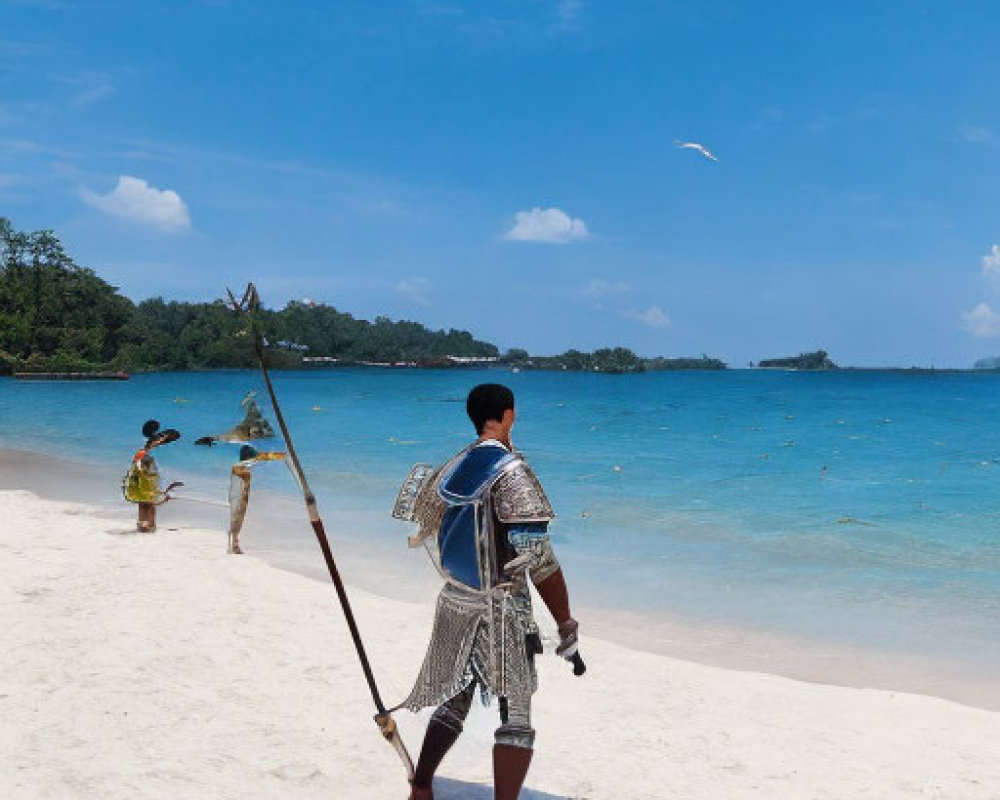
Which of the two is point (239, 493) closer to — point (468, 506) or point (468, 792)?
point (468, 792)

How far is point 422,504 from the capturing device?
4.13m

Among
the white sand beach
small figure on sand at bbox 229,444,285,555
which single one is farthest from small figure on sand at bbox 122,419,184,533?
the white sand beach

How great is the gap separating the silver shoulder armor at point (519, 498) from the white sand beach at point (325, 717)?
1.91 metres

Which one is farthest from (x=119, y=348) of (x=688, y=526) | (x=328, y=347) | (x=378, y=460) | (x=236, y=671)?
(x=236, y=671)

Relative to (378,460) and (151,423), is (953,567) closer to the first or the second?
(151,423)

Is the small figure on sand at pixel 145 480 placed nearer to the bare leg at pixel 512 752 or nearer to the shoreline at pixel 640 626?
the shoreline at pixel 640 626

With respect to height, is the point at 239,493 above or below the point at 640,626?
above

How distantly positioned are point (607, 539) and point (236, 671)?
37.3ft

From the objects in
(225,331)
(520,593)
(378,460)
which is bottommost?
(378,460)

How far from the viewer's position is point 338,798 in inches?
185

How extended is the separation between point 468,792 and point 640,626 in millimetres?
5712

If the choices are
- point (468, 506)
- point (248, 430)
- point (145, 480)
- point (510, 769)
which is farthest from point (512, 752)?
point (145, 480)

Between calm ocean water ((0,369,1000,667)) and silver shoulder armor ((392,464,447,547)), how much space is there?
24.4ft

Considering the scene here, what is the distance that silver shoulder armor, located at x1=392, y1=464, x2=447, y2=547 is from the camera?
4.10 m
